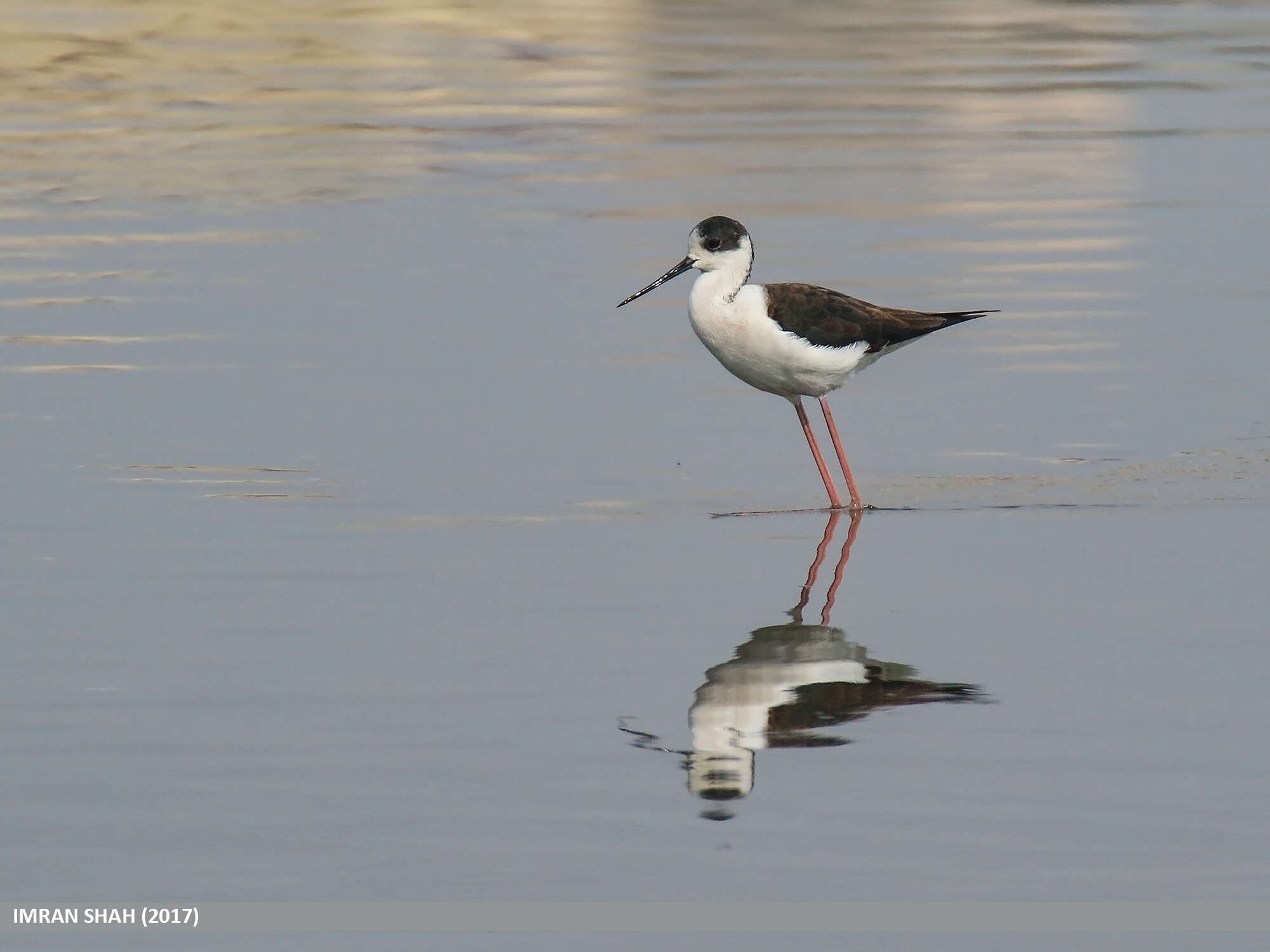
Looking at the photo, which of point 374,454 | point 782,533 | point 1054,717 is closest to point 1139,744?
point 1054,717

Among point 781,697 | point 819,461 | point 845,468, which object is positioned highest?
point 819,461

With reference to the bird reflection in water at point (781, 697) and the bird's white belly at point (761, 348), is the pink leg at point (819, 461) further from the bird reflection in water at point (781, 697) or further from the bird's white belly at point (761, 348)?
the bird reflection in water at point (781, 697)

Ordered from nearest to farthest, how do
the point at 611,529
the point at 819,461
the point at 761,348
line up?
1. the point at 611,529
2. the point at 819,461
3. the point at 761,348

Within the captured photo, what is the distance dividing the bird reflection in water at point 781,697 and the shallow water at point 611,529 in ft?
0.07

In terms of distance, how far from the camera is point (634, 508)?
930 cm

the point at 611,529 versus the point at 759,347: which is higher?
the point at 759,347

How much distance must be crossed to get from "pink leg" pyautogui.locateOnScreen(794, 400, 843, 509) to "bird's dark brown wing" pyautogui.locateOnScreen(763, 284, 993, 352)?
0.42 m

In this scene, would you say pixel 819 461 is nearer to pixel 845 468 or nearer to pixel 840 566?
pixel 845 468

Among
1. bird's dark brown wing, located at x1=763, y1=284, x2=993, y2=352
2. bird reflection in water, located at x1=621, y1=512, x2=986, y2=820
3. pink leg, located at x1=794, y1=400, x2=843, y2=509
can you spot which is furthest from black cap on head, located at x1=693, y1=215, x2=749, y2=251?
bird reflection in water, located at x1=621, y1=512, x2=986, y2=820

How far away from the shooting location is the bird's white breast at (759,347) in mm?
9930

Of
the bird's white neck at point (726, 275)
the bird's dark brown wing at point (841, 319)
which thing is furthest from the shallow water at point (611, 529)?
the bird's white neck at point (726, 275)

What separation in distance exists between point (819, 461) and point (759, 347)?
599 mm

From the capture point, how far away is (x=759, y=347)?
32.6 ft

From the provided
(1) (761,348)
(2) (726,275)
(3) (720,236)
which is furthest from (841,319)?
(3) (720,236)
